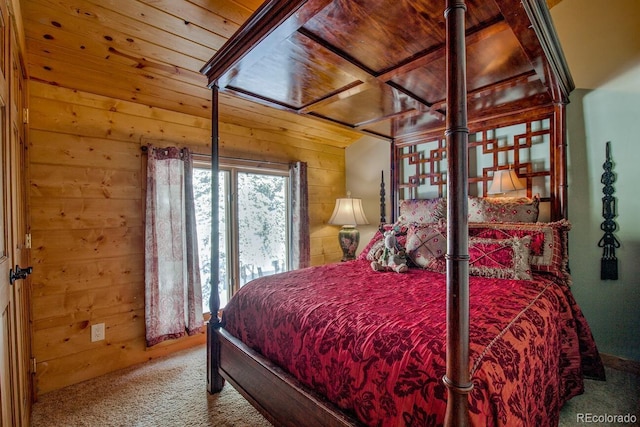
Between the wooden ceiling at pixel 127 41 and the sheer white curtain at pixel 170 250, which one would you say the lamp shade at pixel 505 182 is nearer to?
the wooden ceiling at pixel 127 41

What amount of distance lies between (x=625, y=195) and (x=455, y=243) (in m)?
2.26

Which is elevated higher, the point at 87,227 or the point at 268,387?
the point at 87,227

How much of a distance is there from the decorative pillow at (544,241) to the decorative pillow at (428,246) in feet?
0.87

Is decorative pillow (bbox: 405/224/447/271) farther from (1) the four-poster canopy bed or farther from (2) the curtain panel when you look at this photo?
(2) the curtain panel

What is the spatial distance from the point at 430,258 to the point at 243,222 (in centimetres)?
194

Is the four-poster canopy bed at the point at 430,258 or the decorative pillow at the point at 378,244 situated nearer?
the four-poster canopy bed at the point at 430,258

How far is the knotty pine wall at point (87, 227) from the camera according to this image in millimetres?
2119

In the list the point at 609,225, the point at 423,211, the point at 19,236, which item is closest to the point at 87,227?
the point at 19,236

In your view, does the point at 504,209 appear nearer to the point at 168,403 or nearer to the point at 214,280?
the point at 214,280

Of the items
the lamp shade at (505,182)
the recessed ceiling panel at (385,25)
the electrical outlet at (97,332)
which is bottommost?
the electrical outlet at (97,332)

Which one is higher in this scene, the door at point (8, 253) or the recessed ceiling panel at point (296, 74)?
the recessed ceiling panel at point (296, 74)

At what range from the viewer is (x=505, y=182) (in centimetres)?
254

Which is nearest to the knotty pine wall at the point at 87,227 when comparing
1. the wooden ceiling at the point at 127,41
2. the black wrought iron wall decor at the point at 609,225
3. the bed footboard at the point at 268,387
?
the wooden ceiling at the point at 127,41

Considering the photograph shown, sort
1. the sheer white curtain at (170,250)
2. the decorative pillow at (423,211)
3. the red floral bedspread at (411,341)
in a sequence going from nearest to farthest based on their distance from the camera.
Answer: the red floral bedspread at (411,341) → the sheer white curtain at (170,250) → the decorative pillow at (423,211)
